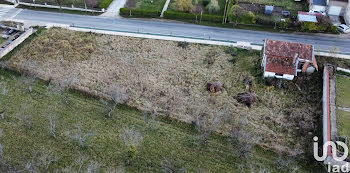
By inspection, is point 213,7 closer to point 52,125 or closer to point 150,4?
point 150,4

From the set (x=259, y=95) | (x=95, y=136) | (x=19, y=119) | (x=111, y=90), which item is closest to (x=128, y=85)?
(x=111, y=90)

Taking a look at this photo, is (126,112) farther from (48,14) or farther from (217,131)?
(48,14)

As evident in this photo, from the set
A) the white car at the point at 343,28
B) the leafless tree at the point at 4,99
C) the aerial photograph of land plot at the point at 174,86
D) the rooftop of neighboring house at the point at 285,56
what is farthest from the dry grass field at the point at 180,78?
the white car at the point at 343,28

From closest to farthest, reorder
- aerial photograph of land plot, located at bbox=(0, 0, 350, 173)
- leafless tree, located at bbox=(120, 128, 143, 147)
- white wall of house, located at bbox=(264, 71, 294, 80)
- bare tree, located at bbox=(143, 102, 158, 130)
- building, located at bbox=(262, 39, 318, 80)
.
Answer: aerial photograph of land plot, located at bbox=(0, 0, 350, 173) < leafless tree, located at bbox=(120, 128, 143, 147) < bare tree, located at bbox=(143, 102, 158, 130) < building, located at bbox=(262, 39, 318, 80) < white wall of house, located at bbox=(264, 71, 294, 80)

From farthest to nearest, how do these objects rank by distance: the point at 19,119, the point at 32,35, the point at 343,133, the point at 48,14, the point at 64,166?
the point at 48,14 → the point at 32,35 → the point at 19,119 → the point at 343,133 → the point at 64,166

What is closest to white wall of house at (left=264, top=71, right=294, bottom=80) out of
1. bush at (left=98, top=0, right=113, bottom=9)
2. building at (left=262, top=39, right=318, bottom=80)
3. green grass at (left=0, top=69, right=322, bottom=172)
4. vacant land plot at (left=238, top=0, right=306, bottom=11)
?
building at (left=262, top=39, right=318, bottom=80)

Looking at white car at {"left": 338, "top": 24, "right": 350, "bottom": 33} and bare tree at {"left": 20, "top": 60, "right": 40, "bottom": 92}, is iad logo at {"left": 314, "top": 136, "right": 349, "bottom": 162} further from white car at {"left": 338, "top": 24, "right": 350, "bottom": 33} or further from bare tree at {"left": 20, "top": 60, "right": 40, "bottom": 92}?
bare tree at {"left": 20, "top": 60, "right": 40, "bottom": 92}

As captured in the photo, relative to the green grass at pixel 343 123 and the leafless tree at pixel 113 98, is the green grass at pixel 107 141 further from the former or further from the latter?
the green grass at pixel 343 123
